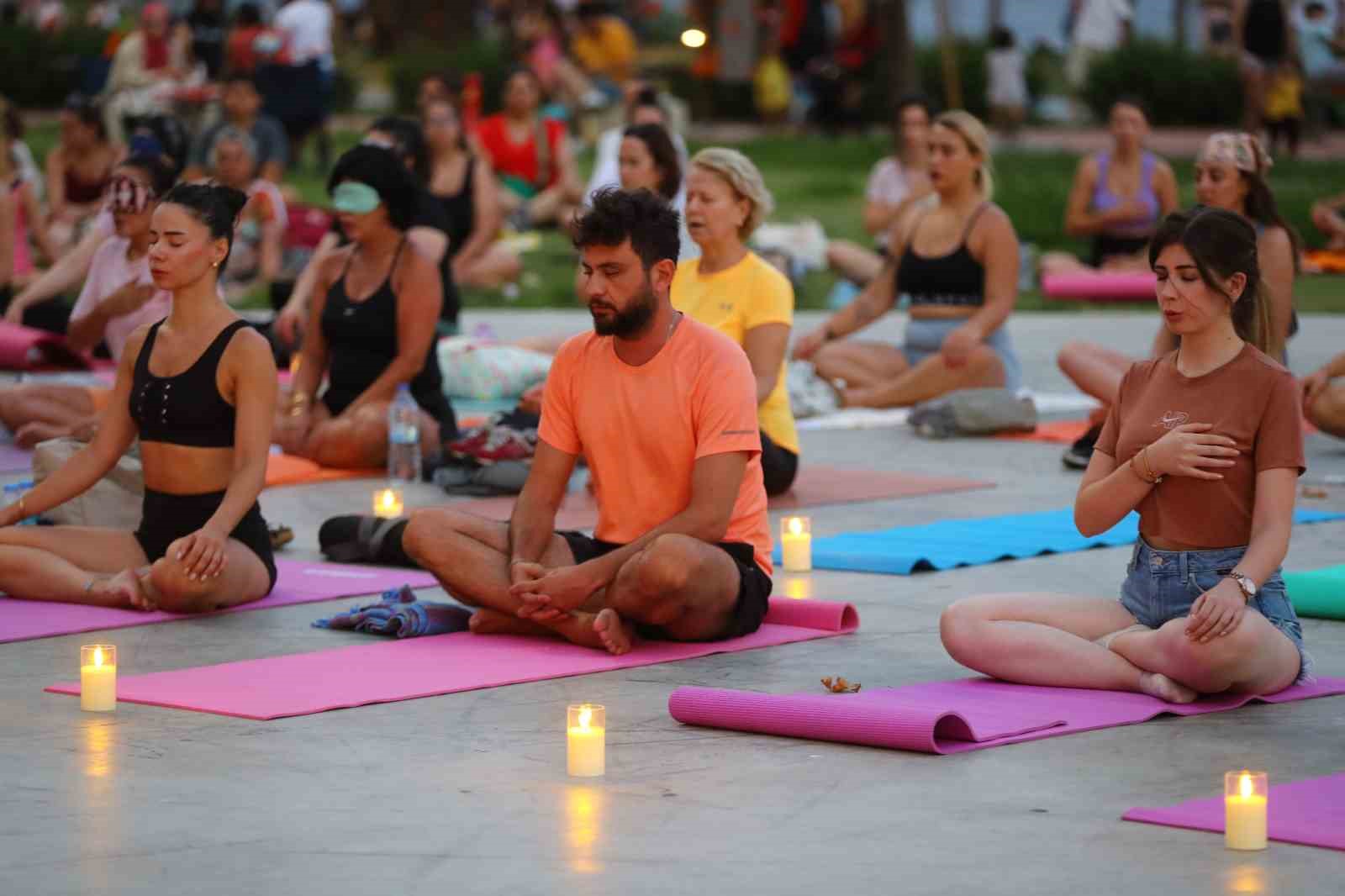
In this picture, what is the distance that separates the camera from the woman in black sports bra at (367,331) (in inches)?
386

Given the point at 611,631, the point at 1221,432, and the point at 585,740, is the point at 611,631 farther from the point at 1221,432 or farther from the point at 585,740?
the point at 1221,432

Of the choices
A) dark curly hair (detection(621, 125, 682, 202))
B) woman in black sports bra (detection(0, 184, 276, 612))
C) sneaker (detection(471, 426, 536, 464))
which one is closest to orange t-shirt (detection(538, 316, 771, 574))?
woman in black sports bra (detection(0, 184, 276, 612))

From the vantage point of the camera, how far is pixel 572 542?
688 cm

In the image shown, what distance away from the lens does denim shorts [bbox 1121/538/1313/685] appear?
5.78 meters

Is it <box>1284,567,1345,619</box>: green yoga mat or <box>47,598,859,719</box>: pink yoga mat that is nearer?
<box>47,598,859,719</box>: pink yoga mat

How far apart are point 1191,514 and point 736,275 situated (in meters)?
3.37

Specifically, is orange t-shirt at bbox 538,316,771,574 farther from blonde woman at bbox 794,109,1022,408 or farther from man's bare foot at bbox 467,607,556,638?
blonde woman at bbox 794,109,1022,408

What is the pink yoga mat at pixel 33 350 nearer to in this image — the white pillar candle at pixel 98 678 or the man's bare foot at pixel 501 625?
the man's bare foot at pixel 501 625

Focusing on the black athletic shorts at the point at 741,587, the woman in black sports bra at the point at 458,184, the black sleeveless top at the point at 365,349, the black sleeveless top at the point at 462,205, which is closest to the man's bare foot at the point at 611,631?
the black athletic shorts at the point at 741,587

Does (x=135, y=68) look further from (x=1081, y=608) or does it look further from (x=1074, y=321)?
(x=1081, y=608)

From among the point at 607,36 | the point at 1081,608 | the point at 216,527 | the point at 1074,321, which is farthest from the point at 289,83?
the point at 1081,608

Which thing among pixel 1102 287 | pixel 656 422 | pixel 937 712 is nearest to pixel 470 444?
pixel 656 422

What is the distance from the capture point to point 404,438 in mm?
10102

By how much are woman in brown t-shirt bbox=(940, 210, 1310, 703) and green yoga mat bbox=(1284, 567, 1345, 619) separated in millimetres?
1218
